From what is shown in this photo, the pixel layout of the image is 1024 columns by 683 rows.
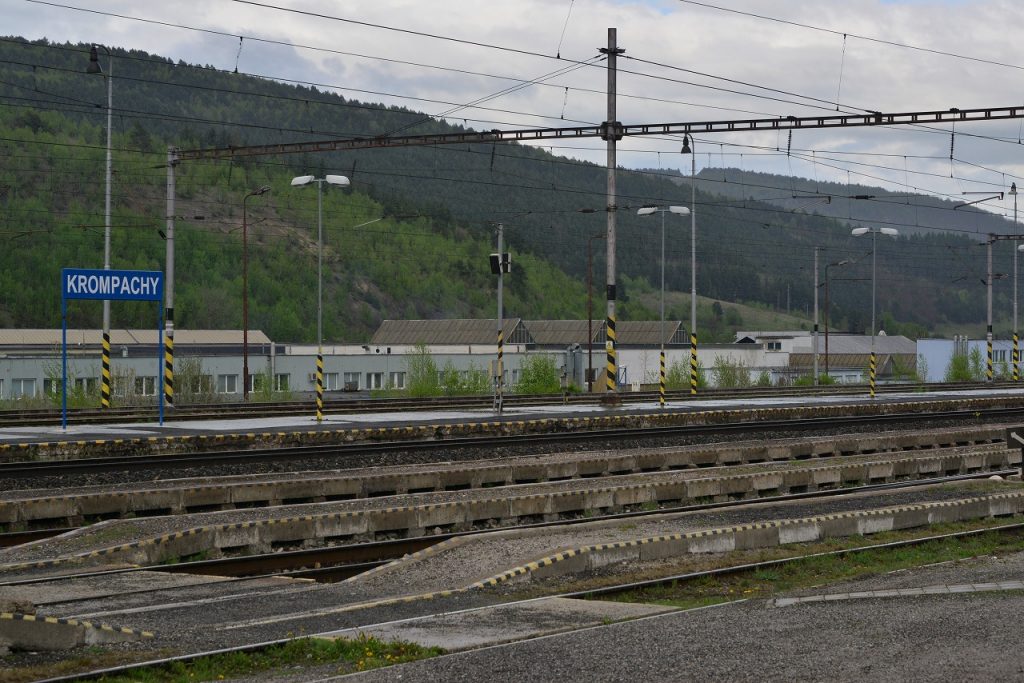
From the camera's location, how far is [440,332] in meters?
120

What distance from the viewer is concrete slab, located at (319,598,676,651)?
11.1 meters

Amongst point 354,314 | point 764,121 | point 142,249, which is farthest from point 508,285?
point 764,121

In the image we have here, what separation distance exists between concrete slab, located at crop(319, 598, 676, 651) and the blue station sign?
2110cm

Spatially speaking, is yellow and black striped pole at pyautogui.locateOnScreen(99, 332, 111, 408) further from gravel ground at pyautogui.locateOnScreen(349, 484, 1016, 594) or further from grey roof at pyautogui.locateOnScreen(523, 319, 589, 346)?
grey roof at pyautogui.locateOnScreen(523, 319, 589, 346)

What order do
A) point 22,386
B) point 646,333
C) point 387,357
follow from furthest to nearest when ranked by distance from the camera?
point 646,333, point 387,357, point 22,386

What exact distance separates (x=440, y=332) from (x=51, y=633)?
110 meters

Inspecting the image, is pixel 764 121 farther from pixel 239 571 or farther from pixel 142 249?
pixel 142 249

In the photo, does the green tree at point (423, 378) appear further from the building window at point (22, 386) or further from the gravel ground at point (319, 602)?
the gravel ground at point (319, 602)

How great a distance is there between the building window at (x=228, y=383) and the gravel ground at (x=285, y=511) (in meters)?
53.4

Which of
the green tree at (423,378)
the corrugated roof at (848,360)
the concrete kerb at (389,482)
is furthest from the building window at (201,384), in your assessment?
the corrugated roof at (848,360)

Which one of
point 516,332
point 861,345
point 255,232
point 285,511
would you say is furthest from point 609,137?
point 861,345

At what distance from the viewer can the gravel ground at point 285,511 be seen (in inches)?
655

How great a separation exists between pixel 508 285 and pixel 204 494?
12249 cm

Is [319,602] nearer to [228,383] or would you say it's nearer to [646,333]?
Result: [228,383]
